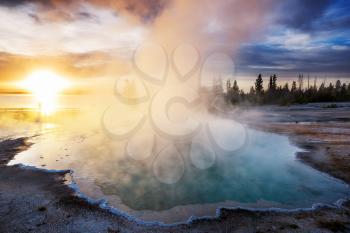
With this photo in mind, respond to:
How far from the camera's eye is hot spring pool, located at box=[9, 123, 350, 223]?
11.8 metres

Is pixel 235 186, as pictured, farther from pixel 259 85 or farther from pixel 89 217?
pixel 259 85

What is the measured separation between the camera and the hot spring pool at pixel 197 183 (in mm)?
11789

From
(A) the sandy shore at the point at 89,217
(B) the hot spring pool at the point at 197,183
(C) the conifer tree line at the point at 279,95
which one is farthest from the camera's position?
(C) the conifer tree line at the point at 279,95

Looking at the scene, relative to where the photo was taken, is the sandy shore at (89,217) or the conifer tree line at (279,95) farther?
the conifer tree line at (279,95)

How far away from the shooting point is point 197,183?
14.6m

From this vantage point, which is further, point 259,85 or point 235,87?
point 235,87

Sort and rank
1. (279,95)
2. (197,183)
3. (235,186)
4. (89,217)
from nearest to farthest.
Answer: (89,217), (235,186), (197,183), (279,95)

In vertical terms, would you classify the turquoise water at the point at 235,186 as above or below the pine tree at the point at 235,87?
below

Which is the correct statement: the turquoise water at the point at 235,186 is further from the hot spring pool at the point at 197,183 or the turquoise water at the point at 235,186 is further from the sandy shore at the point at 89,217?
the sandy shore at the point at 89,217

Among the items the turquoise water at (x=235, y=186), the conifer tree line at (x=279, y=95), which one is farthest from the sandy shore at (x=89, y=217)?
the conifer tree line at (x=279, y=95)

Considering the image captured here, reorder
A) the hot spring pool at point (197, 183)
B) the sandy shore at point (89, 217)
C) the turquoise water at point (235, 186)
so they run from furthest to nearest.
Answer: the turquoise water at point (235, 186)
the hot spring pool at point (197, 183)
the sandy shore at point (89, 217)

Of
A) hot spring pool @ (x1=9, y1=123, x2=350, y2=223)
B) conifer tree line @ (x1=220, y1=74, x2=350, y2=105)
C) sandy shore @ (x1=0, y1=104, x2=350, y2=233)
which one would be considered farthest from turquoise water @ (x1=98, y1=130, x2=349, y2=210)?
conifer tree line @ (x1=220, y1=74, x2=350, y2=105)

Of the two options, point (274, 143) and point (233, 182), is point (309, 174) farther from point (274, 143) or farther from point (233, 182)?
point (274, 143)

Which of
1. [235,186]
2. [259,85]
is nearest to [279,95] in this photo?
[259,85]
